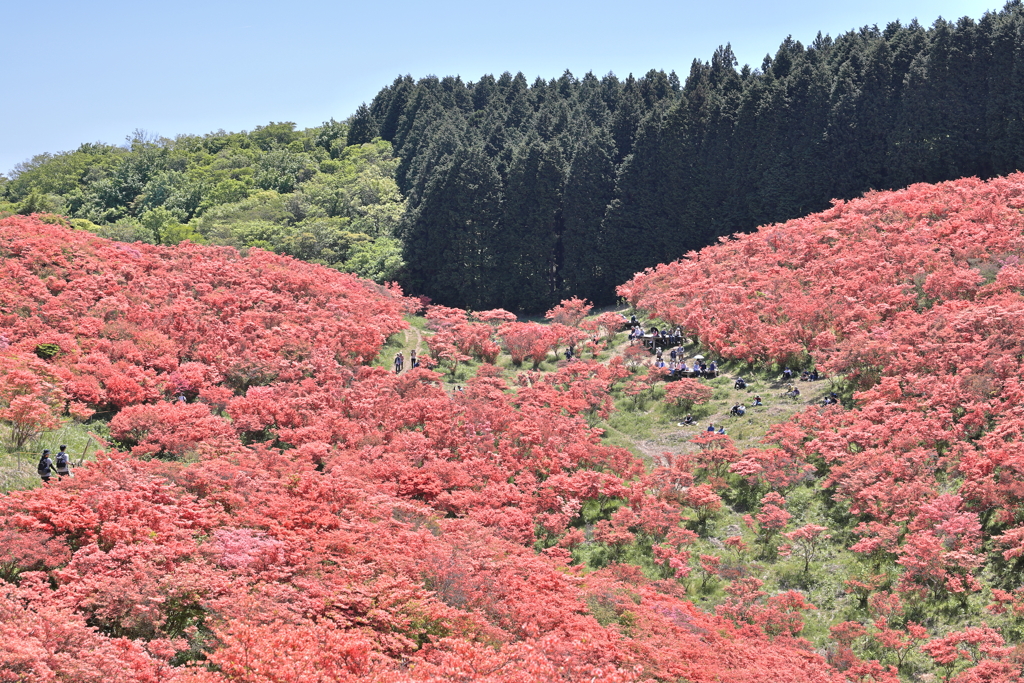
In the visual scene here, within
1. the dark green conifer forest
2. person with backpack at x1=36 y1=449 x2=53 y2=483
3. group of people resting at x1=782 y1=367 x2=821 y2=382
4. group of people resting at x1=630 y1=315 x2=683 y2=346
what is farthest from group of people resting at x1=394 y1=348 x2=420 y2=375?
the dark green conifer forest

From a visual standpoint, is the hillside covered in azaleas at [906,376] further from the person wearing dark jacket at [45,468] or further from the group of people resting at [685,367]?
the person wearing dark jacket at [45,468]

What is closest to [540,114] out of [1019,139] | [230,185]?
[230,185]

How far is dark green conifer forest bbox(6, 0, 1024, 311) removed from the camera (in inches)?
1849

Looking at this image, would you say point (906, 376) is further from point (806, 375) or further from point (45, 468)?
point (45, 468)

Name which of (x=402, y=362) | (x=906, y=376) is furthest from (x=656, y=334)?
(x=906, y=376)

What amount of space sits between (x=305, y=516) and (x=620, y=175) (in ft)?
128

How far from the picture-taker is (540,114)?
67.1 meters

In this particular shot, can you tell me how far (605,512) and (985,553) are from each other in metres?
9.75

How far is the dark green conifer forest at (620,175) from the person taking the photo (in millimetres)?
46969

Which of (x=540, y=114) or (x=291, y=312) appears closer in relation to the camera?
(x=291, y=312)

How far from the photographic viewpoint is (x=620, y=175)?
56.1 meters

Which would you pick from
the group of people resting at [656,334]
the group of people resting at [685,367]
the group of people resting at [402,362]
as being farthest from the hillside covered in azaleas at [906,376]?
the group of people resting at [402,362]

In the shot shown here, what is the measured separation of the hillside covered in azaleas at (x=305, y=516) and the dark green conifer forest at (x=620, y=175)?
1969cm

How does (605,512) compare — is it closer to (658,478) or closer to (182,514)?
(658,478)
